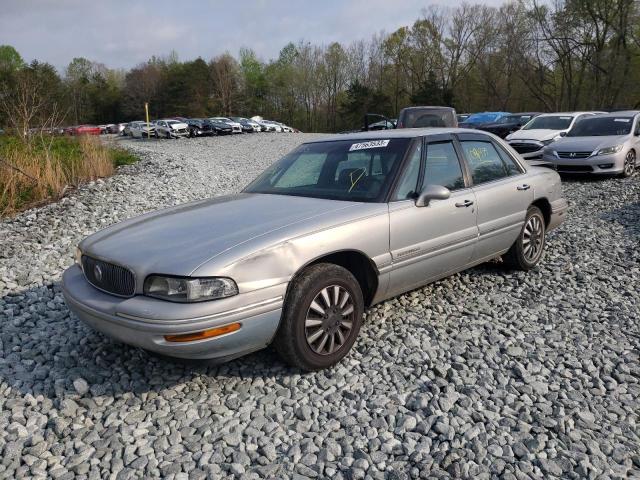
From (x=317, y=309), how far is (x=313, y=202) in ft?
2.87

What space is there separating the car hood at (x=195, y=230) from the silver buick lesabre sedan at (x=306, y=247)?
0.5 inches

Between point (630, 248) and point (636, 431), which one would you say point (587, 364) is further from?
point (630, 248)

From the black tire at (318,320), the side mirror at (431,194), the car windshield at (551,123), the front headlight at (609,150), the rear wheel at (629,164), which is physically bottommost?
the black tire at (318,320)

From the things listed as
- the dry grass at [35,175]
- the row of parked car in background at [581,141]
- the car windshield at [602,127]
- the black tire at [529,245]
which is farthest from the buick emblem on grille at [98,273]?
the car windshield at [602,127]

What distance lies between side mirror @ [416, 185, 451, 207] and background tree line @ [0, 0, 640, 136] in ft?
146

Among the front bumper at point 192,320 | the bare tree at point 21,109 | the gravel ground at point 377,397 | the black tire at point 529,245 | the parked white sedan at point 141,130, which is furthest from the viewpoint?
the parked white sedan at point 141,130

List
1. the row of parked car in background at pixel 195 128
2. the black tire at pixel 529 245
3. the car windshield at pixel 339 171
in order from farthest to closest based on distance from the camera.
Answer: the row of parked car in background at pixel 195 128, the black tire at pixel 529 245, the car windshield at pixel 339 171

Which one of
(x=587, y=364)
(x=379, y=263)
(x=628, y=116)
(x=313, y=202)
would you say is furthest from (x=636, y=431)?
(x=628, y=116)

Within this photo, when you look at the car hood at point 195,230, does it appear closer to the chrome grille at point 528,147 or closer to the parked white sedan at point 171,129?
the chrome grille at point 528,147

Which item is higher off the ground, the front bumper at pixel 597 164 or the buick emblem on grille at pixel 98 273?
the front bumper at pixel 597 164

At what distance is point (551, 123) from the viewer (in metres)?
14.8

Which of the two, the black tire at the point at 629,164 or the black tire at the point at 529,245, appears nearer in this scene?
the black tire at the point at 529,245

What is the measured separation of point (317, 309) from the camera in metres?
3.25

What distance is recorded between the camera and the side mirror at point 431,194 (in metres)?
3.75
